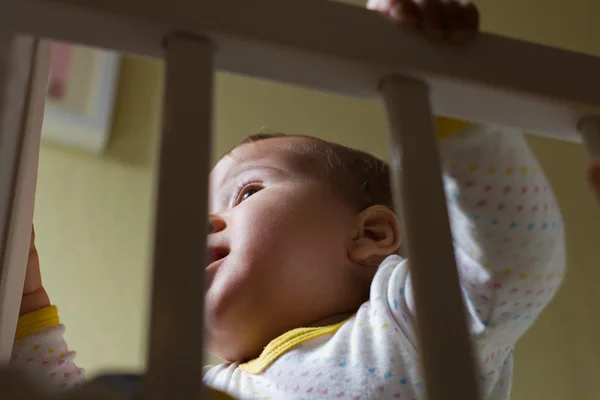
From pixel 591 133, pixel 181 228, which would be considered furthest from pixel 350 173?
pixel 181 228

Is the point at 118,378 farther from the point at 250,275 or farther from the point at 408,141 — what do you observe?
the point at 250,275

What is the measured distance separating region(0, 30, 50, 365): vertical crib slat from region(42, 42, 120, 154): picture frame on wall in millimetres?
827

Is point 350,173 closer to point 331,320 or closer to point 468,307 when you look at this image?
point 331,320

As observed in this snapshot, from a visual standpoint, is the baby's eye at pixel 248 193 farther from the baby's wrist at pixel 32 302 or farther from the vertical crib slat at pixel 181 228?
the vertical crib slat at pixel 181 228

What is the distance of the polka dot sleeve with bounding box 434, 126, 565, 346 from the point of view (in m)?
0.46

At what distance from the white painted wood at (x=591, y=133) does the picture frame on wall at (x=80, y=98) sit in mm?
971

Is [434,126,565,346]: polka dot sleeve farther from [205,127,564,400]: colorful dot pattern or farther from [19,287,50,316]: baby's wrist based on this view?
[19,287,50,316]: baby's wrist

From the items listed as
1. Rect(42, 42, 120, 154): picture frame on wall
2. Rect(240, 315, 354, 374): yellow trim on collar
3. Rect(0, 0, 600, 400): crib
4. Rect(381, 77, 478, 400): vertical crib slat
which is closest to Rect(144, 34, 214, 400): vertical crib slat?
Rect(0, 0, 600, 400): crib

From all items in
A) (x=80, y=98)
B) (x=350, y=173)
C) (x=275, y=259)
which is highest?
(x=80, y=98)

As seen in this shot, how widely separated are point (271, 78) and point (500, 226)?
207 millimetres

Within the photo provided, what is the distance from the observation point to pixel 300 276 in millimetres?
709

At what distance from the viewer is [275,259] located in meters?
0.70

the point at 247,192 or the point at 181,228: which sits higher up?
the point at 247,192

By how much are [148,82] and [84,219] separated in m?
0.33
